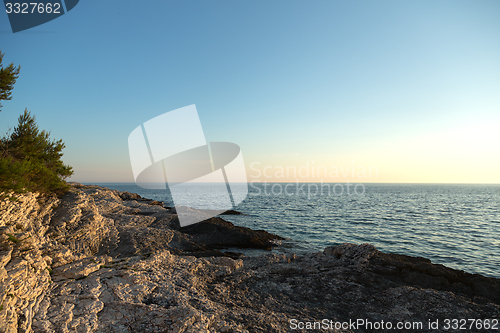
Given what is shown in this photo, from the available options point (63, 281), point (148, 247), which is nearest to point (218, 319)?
point (63, 281)

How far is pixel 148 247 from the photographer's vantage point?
15875 mm

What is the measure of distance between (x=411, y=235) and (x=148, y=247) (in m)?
28.1

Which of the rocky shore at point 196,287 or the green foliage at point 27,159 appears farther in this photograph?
the green foliage at point 27,159

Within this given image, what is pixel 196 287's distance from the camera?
32.9 ft

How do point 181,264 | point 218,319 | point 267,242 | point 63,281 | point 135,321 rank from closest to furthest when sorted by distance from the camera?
point 135,321, point 218,319, point 63,281, point 181,264, point 267,242

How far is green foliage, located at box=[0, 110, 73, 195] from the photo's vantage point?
1053cm

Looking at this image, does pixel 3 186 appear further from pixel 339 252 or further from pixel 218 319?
pixel 339 252

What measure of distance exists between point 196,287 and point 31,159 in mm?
11887

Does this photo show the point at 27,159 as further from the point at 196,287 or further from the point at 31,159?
the point at 196,287

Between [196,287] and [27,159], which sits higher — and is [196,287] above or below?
below

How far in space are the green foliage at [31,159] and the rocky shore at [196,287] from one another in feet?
2.45

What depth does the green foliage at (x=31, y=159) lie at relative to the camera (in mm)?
10531

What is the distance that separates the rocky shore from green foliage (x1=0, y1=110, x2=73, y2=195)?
75 centimetres

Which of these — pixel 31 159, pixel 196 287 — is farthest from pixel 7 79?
pixel 196 287
